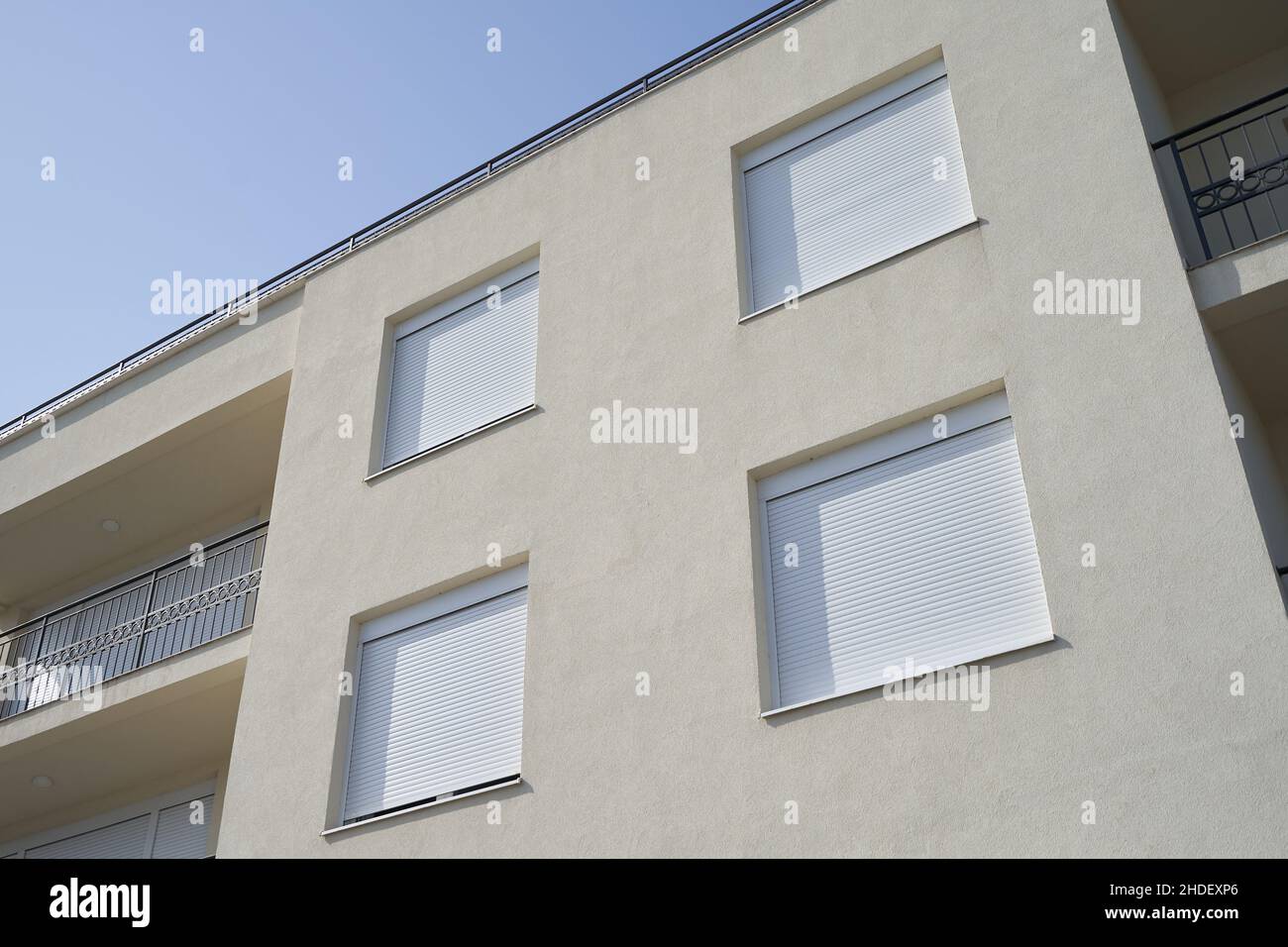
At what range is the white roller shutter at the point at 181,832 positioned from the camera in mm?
15461

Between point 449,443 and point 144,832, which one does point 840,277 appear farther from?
point 144,832

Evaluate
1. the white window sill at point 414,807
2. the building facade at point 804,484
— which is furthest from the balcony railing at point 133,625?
the white window sill at point 414,807

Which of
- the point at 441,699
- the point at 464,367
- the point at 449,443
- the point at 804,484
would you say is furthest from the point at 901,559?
the point at 464,367

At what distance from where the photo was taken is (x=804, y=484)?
35.3ft

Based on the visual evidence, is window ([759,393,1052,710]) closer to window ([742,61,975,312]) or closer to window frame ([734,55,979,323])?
window frame ([734,55,979,323])

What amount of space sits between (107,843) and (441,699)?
7.04m

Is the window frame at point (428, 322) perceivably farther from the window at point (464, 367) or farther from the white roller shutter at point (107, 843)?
the white roller shutter at point (107, 843)

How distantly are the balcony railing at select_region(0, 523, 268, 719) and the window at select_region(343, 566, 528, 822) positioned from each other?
3.45 m

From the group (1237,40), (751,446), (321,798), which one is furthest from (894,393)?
(321,798)

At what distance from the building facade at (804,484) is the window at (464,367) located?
0.06 meters

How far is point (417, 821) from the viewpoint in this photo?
11.2m

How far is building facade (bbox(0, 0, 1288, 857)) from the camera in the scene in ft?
28.5
